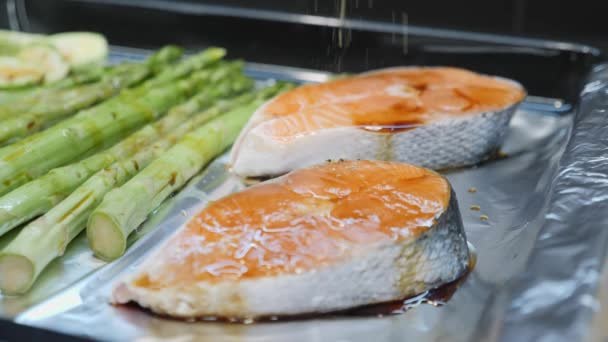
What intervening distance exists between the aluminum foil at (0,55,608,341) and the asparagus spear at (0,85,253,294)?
0.22 feet

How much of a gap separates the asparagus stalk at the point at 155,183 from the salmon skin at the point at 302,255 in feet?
1.11

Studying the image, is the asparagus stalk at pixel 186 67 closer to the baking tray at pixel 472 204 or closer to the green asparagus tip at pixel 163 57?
the green asparagus tip at pixel 163 57

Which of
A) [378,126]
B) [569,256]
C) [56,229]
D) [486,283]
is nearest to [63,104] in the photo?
[56,229]

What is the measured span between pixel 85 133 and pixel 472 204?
5.44 ft

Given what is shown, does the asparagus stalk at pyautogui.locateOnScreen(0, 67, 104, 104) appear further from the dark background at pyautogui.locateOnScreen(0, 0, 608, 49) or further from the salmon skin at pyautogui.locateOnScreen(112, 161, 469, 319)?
the salmon skin at pyautogui.locateOnScreen(112, 161, 469, 319)

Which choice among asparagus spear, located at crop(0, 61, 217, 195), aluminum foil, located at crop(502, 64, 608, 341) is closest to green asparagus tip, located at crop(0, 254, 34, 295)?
asparagus spear, located at crop(0, 61, 217, 195)

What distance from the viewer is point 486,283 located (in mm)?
2535

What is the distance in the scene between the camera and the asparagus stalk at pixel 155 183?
2701mm

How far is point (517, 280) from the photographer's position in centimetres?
225

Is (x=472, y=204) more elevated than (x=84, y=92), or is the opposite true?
(x=84, y=92)

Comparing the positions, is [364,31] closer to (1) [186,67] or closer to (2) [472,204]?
(1) [186,67]

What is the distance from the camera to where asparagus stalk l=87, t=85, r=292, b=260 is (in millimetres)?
2701

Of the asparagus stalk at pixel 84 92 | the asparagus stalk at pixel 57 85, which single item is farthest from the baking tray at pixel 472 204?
the asparagus stalk at pixel 57 85

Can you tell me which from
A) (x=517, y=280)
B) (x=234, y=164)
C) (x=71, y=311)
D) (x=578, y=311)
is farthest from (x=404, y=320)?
(x=234, y=164)
